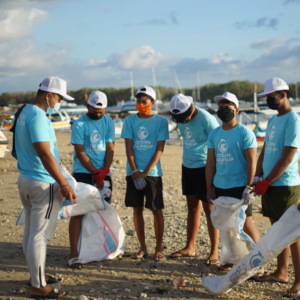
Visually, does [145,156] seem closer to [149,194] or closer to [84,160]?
[149,194]

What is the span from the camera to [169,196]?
9.05 metres

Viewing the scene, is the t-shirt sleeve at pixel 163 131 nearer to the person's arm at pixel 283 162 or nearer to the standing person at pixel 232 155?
the standing person at pixel 232 155

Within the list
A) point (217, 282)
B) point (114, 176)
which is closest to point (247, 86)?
point (114, 176)

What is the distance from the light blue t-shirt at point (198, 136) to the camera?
5.11 metres

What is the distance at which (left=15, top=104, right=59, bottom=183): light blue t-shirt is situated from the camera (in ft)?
12.0

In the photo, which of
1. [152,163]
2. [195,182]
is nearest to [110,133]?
[152,163]

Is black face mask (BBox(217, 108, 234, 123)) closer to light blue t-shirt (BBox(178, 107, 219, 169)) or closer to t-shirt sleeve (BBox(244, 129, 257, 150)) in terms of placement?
t-shirt sleeve (BBox(244, 129, 257, 150))

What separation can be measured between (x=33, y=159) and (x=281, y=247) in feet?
8.40

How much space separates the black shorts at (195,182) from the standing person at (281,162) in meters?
0.99

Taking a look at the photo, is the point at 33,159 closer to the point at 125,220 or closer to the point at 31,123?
the point at 31,123

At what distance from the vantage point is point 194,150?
5.16 metres

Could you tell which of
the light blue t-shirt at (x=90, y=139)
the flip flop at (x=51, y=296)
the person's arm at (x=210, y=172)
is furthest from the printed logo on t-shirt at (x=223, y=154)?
the flip flop at (x=51, y=296)

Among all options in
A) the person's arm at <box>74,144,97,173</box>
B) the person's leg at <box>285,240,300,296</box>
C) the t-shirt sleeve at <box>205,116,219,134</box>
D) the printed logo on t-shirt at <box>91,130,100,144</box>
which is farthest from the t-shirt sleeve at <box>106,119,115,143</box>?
the person's leg at <box>285,240,300,296</box>

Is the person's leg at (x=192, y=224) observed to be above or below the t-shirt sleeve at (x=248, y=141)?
below
